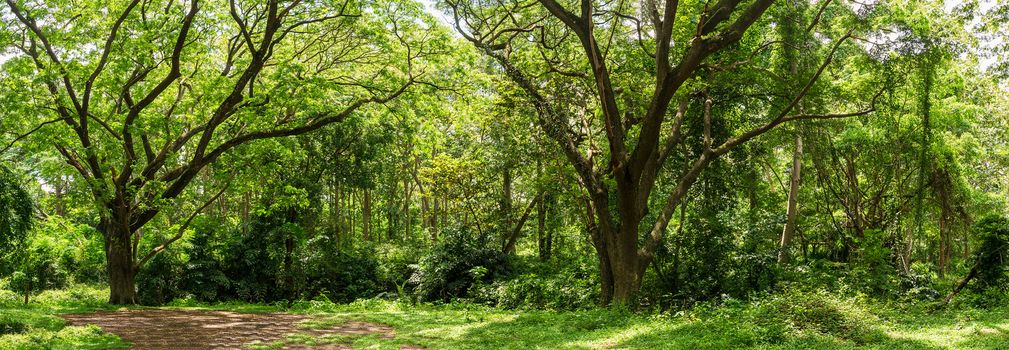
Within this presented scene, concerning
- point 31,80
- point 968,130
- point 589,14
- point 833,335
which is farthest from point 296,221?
point 968,130

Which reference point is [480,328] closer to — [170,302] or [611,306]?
[611,306]

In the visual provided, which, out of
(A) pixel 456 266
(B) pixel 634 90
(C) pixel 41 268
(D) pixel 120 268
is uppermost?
(B) pixel 634 90

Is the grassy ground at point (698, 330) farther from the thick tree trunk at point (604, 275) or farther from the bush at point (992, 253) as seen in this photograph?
the bush at point (992, 253)

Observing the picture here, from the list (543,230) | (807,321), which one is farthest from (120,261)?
(807,321)

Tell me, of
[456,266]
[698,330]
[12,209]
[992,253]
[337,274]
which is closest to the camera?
[698,330]

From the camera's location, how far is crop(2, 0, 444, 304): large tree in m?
12.6

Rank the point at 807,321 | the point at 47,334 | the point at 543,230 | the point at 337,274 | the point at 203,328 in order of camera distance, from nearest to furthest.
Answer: the point at 807,321 < the point at 47,334 < the point at 203,328 < the point at 337,274 < the point at 543,230

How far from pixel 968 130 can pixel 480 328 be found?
18.3 metres

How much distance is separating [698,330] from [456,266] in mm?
10656

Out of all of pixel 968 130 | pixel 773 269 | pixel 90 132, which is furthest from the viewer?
pixel 968 130

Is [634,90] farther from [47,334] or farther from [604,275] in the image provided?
[47,334]

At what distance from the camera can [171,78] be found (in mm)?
13086

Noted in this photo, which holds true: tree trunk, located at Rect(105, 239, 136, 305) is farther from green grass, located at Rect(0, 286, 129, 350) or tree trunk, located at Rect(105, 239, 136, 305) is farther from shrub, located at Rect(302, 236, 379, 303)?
shrub, located at Rect(302, 236, 379, 303)

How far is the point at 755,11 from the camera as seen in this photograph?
33.3ft
